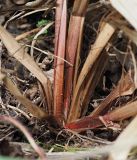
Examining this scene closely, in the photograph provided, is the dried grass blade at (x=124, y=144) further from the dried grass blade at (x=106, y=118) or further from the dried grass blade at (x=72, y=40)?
the dried grass blade at (x=72, y=40)

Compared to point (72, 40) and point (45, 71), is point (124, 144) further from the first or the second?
point (45, 71)

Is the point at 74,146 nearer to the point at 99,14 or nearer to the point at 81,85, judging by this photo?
the point at 81,85

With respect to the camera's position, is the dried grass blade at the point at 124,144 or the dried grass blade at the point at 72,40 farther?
the dried grass blade at the point at 72,40

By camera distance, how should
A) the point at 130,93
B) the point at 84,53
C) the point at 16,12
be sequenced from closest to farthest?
the point at 130,93 < the point at 84,53 < the point at 16,12

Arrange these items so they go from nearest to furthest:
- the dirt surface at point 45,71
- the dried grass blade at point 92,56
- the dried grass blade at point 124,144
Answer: the dried grass blade at point 124,144 < the dried grass blade at point 92,56 < the dirt surface at point 45,71

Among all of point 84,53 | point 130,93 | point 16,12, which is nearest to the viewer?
point 130,93

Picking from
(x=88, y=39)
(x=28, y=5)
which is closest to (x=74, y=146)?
(x=88, y=39)

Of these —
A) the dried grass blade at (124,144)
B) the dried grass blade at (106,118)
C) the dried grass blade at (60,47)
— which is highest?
the dried grass blade at (60,47)

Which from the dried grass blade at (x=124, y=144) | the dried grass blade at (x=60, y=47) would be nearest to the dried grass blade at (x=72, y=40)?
the dried grass blade at (x=60, y=47)

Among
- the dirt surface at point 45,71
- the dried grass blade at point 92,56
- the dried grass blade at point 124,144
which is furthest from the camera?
the dirt surface at point 45,71

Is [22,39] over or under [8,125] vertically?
over
